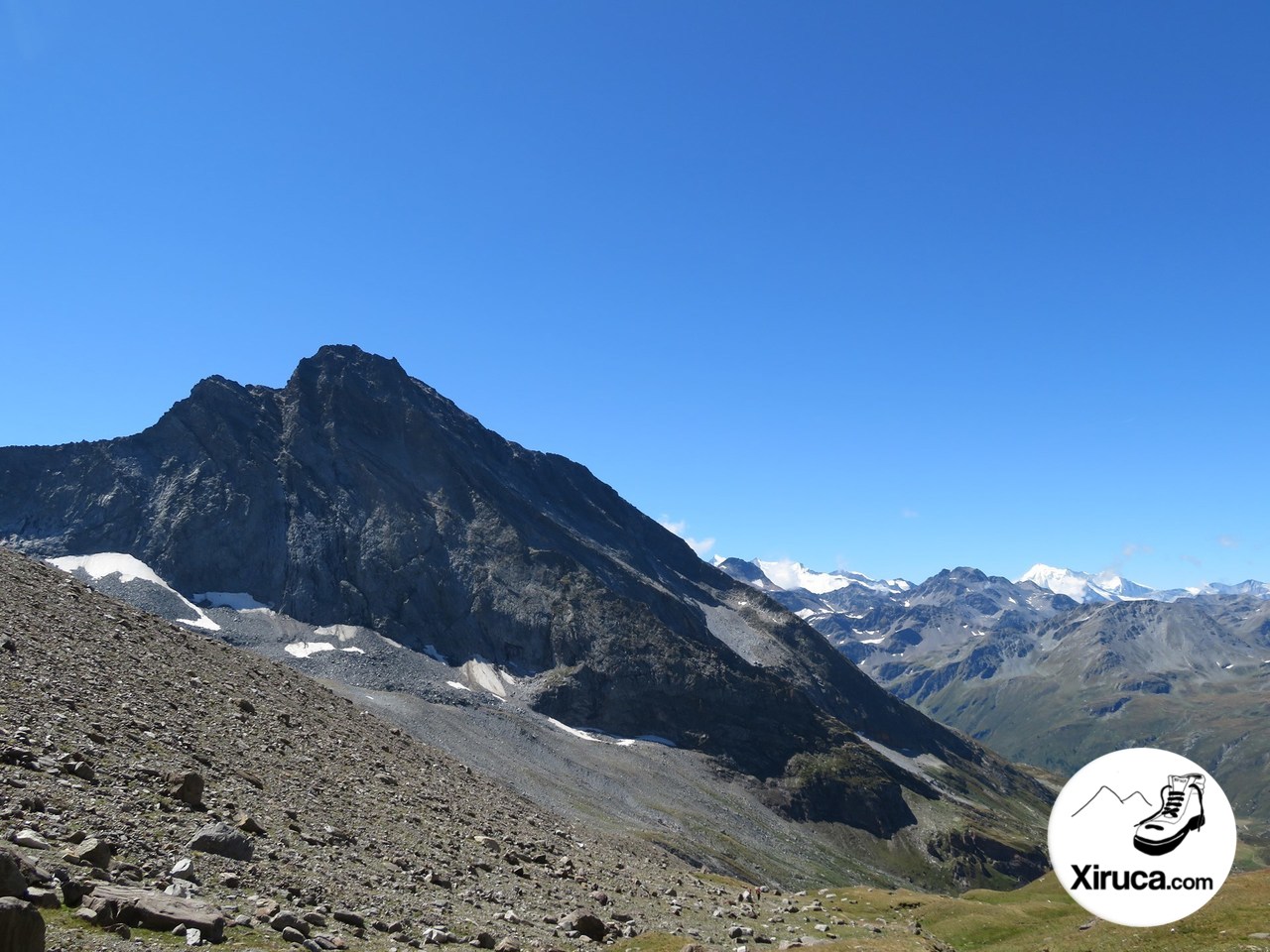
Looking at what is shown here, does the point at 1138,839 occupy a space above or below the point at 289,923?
above

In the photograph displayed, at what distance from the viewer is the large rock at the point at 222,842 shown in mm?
27672

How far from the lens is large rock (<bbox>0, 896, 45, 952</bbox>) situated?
16422mm

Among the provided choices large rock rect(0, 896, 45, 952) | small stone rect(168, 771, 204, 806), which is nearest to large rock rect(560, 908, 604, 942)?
small stone rect(168, 771, 204, 806)

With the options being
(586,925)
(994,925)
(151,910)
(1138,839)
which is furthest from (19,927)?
(994,925)

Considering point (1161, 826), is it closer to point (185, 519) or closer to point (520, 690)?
point (520, 690)

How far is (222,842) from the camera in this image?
28031 mm

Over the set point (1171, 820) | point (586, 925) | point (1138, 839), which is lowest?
point (586, 925)

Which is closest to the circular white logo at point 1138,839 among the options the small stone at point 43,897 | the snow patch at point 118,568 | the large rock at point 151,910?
the large rock at point 151,910

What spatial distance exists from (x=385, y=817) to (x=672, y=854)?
73.0 m

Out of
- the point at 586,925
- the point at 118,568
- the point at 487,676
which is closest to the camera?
the point at 586,925

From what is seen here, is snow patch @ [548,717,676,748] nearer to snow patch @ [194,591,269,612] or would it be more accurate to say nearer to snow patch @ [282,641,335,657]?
snow patch @ [282,641,335,657]

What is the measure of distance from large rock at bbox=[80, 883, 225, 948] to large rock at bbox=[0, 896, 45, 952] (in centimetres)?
301

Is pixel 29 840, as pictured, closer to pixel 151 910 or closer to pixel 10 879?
pixel 10 879

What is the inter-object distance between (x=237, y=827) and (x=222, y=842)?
3.36m
